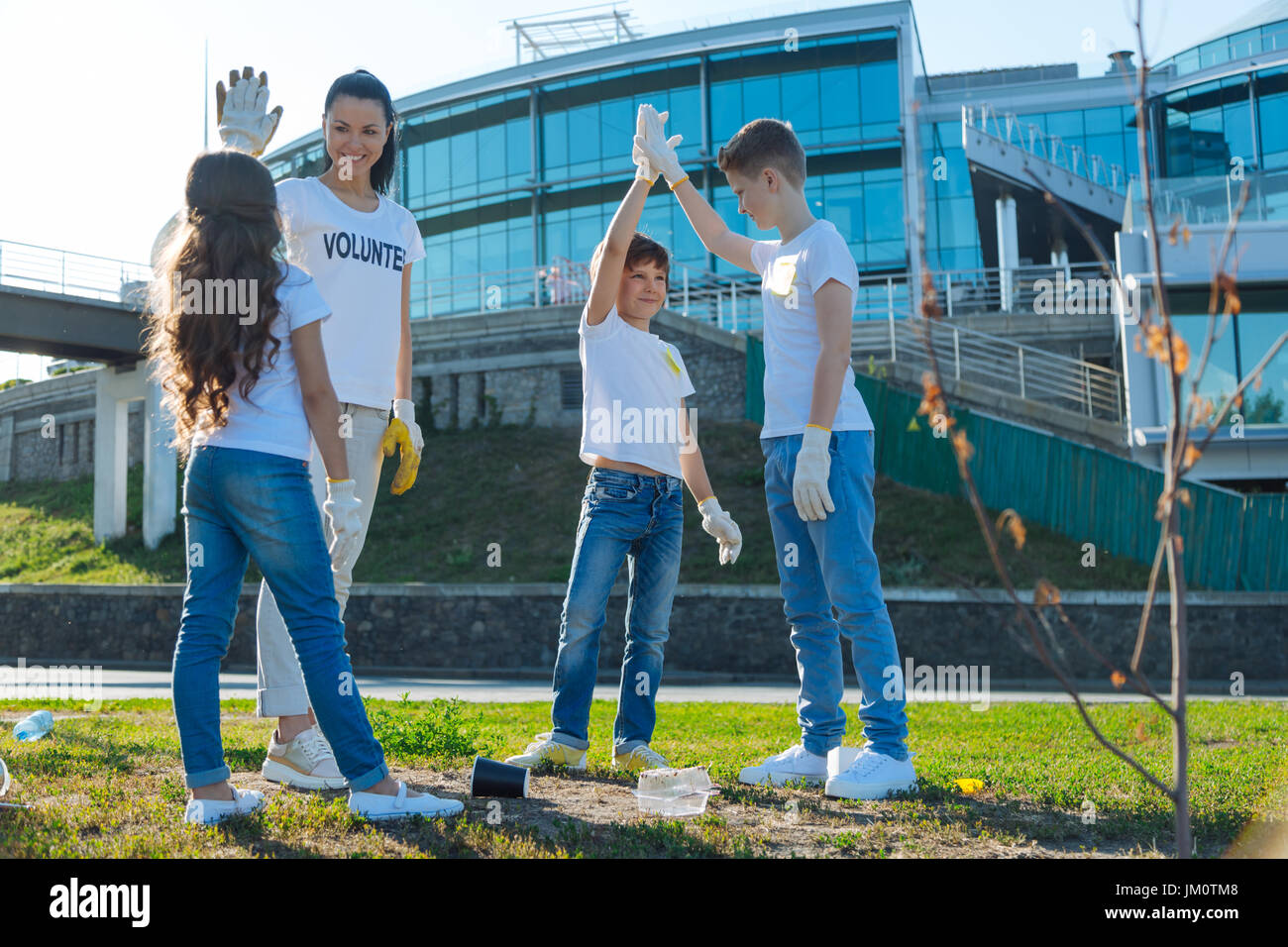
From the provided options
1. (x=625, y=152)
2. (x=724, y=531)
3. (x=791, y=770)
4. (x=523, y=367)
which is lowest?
(x=791, y=770)

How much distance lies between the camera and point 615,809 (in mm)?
3320

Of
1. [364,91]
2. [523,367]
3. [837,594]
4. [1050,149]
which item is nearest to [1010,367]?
[523,367]

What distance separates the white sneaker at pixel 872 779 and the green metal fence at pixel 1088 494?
12.1 metres

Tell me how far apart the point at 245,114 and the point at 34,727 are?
297 cm

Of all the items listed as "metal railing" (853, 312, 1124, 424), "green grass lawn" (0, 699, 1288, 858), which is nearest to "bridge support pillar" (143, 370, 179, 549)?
"metal railing" (853, 312, 1124, 424)

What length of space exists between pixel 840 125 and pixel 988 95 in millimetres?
6077

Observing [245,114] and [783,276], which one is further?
[245,114]

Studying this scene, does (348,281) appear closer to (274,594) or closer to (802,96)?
(274,594)

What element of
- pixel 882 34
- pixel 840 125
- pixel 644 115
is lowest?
pixel 644 115

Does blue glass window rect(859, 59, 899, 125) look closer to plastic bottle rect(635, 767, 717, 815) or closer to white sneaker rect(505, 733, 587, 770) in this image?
white sneaker rect(505, 733, 587, 770)

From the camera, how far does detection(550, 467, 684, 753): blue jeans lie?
4.06m

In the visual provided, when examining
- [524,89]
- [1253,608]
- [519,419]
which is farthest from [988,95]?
[1253,608]

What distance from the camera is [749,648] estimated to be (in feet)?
46.7
